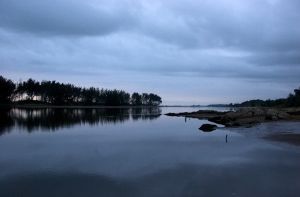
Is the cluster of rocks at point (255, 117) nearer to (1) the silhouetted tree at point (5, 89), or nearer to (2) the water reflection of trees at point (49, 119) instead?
(2) the water reflection of trees at point (49, 119)

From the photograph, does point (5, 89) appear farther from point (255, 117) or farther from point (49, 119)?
point (255, 117)

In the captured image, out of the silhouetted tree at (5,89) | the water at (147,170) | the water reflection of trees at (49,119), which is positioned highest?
the silhouetted tree at (5,89)

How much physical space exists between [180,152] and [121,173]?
10014 mm

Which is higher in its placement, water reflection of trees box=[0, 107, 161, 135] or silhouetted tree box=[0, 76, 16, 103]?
silhouetted tree box=[0, 76, 16, 103]

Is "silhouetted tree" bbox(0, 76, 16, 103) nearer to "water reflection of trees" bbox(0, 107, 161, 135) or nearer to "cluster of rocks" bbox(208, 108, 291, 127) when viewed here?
"water reflection of trees" bbox(0, 107, 161, 135)

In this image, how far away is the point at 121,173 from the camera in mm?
20203

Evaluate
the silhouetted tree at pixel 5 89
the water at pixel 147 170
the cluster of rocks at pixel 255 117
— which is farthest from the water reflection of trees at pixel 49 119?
the silhouetted tree at pixel 5 89

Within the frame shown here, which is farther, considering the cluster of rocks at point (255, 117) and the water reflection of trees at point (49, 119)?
the cluster of rocks at point (255, 117)

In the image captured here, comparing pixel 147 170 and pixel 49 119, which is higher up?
pixel 49 119

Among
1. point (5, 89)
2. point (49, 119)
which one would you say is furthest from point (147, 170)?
point (5, 89)

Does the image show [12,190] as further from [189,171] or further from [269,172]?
[269,172]

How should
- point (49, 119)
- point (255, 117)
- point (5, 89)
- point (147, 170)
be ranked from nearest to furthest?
point (147, 170) < point (255, 117) < point (49, 119) < point (5, 89)

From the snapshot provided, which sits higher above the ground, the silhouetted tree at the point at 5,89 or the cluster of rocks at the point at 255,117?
the silhouetted tree at the point at 5,89

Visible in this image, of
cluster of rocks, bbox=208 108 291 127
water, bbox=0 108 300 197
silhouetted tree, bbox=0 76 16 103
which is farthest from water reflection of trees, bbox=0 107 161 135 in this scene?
silhouetted tree, bbox=0 76 16 103
